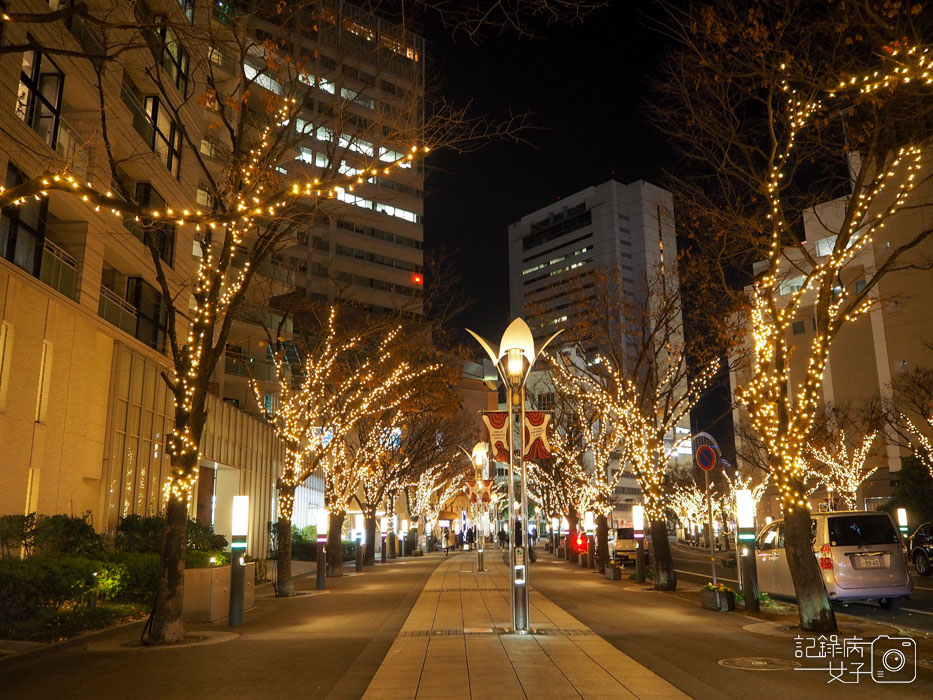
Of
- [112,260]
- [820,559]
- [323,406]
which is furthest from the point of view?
[323,406]

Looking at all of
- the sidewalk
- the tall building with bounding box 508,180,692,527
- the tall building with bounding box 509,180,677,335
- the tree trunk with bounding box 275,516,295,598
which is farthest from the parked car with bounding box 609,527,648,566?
the tall building with bounding box 509,180,677,335

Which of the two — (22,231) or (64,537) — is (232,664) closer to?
(64,537)

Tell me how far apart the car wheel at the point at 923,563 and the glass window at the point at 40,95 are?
2849 centimetres

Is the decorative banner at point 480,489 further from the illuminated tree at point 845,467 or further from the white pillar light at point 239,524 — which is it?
the white pillar light at point 239,524

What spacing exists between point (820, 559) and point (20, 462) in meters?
17.0

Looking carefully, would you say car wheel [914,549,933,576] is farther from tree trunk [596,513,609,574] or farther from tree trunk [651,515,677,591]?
tree trunk [596,513,609,574]

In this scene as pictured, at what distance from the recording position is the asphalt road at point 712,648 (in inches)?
320

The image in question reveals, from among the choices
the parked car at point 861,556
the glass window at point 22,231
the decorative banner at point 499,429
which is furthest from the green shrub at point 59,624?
the parked car at point 861,556

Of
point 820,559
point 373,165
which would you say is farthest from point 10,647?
point 820,559

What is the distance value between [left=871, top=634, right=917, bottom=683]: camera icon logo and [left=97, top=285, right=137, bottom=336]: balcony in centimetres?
1999

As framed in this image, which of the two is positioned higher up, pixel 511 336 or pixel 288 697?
pixel 511 336

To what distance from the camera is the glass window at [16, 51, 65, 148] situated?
18.2 metres

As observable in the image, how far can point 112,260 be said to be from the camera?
23859 mm

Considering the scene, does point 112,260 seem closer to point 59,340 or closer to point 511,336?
point 59,340
